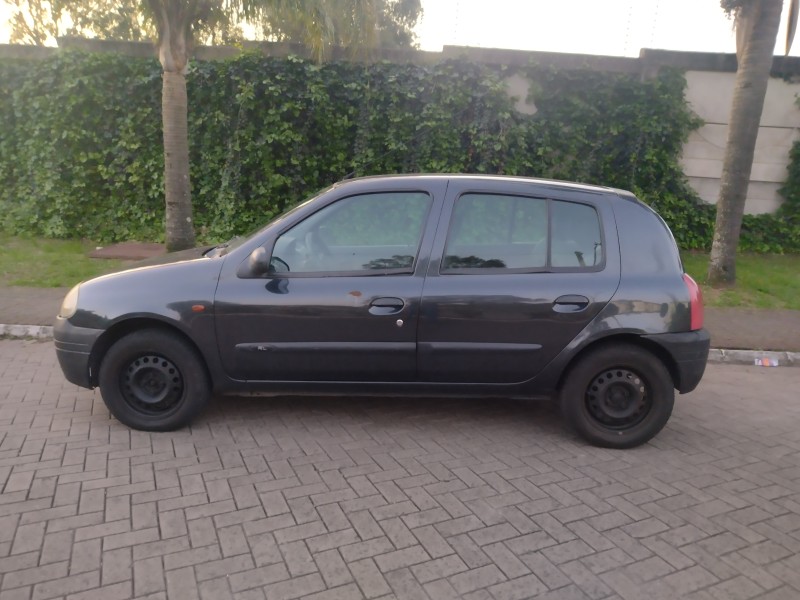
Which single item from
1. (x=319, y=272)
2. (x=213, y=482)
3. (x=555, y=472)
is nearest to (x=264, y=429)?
(x=213, y=482)

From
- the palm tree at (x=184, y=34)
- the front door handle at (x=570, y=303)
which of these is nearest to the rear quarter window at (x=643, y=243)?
the front door handle at (x=570, y=303)

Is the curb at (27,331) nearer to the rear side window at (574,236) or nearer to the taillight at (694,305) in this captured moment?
the rear side window at (574,236)

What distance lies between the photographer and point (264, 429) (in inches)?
168

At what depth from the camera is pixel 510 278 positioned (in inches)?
160

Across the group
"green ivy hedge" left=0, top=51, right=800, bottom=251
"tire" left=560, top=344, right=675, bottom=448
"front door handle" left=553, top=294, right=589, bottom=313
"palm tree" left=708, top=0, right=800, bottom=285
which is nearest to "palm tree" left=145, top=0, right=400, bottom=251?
"green ivy hedge" left=0, top=51, right=800, bottom=251

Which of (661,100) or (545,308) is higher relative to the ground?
(661,100)

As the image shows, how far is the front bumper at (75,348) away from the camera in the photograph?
407 cm

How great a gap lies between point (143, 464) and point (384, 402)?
6.02ft

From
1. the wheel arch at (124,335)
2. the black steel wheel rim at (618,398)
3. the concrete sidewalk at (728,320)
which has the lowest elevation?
the concrete sidewalk at (728,320)

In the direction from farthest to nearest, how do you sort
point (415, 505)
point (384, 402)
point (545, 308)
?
1. point (384, 402)
2. point (545, 308)
3. point (415, 505)

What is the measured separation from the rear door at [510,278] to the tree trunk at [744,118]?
5.25 metres

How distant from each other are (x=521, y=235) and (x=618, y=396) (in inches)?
50.5

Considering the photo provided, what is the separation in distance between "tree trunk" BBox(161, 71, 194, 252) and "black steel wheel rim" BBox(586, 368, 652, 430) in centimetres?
656

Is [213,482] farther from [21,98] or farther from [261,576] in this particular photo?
[21,98]
